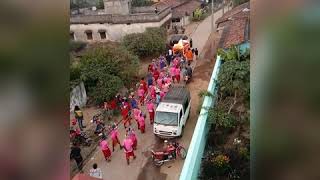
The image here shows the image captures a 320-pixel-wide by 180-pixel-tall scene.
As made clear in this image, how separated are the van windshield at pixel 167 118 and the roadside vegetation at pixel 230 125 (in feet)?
4.89

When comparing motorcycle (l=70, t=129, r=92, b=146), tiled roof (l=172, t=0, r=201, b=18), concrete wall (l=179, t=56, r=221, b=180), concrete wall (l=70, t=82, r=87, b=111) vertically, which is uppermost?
tiled roof (l=172, t=0, r=201, b=18)

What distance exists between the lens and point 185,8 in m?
40.2

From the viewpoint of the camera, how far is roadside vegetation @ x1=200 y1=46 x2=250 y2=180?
10867 mm

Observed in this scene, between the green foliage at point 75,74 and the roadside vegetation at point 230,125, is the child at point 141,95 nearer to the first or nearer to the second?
the green foliage at point 75,74

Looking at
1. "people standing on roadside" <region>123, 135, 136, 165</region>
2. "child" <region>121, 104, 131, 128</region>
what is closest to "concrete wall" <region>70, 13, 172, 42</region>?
"child" <region>121, 104, 131, 128</region>

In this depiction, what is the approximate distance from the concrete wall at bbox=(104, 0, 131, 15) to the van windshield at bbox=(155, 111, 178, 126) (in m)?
20.3

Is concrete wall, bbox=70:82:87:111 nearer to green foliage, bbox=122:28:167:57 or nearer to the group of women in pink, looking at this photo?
the group of women in pink

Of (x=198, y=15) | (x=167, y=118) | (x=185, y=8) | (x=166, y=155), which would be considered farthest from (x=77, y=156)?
(x=185, y=8)
